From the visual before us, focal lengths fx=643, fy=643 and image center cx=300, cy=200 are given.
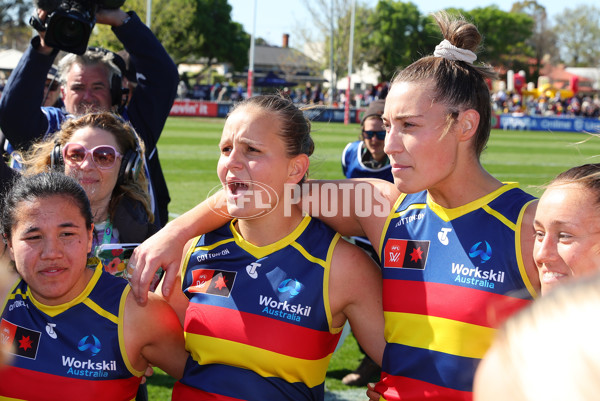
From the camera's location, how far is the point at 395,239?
A: 231 cm

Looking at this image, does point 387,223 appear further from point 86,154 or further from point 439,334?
point 86,154

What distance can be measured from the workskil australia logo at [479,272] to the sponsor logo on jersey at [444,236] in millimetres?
86

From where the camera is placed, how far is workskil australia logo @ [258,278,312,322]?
2.25m

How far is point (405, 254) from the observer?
2275 millimetres

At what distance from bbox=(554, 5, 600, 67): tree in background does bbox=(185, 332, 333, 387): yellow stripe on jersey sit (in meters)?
82.6

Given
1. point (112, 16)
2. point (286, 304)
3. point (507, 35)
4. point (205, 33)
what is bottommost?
point (286, 304)

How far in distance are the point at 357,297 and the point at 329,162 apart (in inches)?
542

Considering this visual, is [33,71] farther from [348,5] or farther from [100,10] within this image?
[348,5]

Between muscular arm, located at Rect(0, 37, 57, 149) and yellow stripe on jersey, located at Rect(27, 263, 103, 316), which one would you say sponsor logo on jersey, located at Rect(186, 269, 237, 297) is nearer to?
yellow stripe on jersey, located at Rect(27, 263, 103, 316)

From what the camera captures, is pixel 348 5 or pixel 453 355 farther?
pixel 348 5

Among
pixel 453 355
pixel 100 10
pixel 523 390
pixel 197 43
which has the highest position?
pixel 197 43

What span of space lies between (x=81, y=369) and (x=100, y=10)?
7.25ft

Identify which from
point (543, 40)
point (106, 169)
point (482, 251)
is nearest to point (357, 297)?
point (482, 251)

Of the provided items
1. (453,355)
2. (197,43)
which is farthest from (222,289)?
(197,43)
